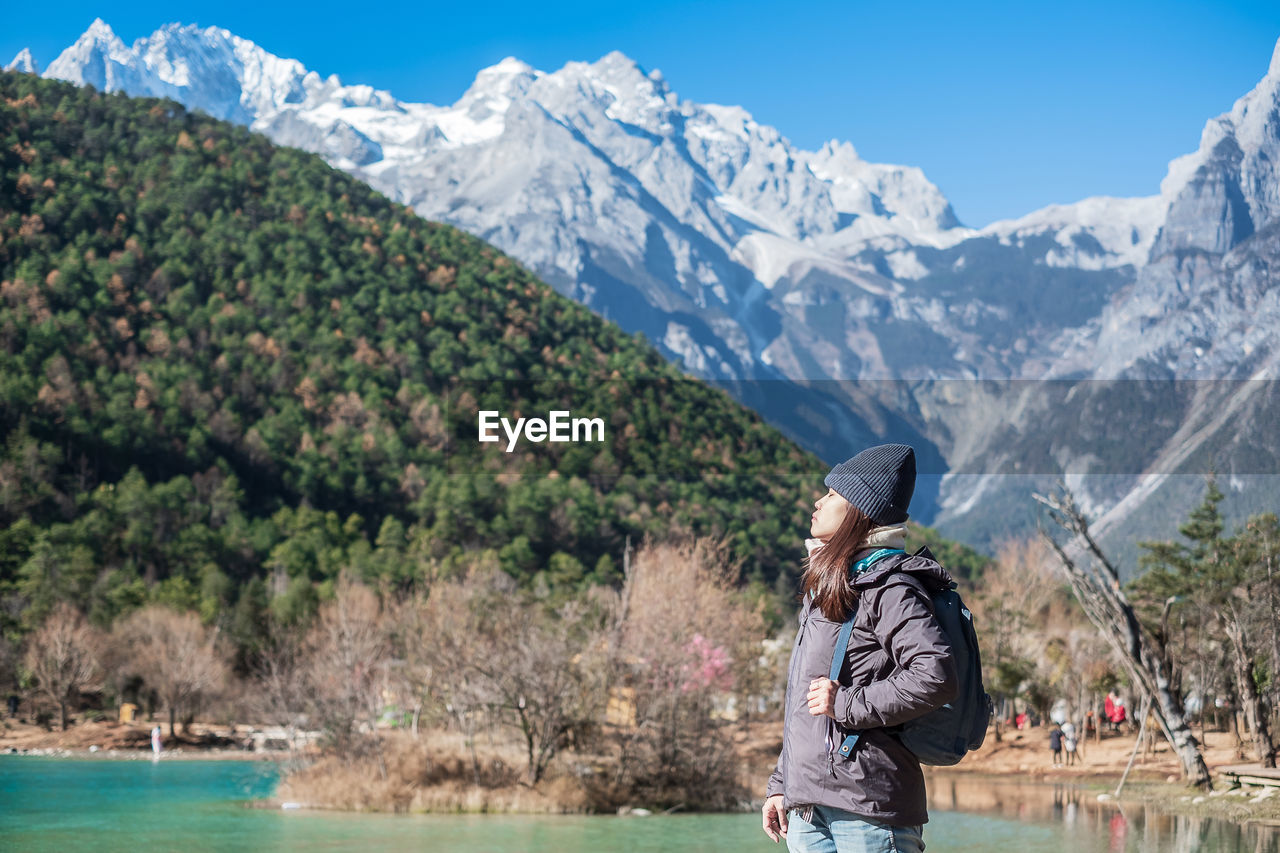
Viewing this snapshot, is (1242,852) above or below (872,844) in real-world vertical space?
below

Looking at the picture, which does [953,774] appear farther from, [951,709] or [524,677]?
[951,709]

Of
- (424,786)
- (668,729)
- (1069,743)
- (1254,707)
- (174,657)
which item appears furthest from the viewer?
(174,657)

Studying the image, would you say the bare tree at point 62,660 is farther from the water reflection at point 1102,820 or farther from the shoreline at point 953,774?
the water reflection at point 1102,820

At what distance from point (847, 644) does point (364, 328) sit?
73525mm

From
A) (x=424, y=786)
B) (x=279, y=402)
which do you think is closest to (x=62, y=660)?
(x=424, y=786)

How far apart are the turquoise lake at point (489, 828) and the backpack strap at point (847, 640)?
1280 cm

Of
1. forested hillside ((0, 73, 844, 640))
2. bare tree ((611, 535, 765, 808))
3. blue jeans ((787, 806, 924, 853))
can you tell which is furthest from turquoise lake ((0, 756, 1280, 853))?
forested hillside ((0, 73, 844, 640))

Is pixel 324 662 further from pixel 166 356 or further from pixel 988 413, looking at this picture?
pixel 988 413

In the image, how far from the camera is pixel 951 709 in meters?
3.13

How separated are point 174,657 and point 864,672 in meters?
39.2

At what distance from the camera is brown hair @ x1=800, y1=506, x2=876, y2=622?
10.5 feet

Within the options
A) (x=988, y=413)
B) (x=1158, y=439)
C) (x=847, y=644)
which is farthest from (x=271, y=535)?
(x=988, y=413)

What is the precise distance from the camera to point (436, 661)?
2128cm

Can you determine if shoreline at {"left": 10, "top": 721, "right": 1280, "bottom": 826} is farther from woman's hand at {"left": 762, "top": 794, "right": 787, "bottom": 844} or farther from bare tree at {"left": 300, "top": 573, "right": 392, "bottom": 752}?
woman's hand at {"left": 762, "top": 794, "right": 787, "bottom": 844}
